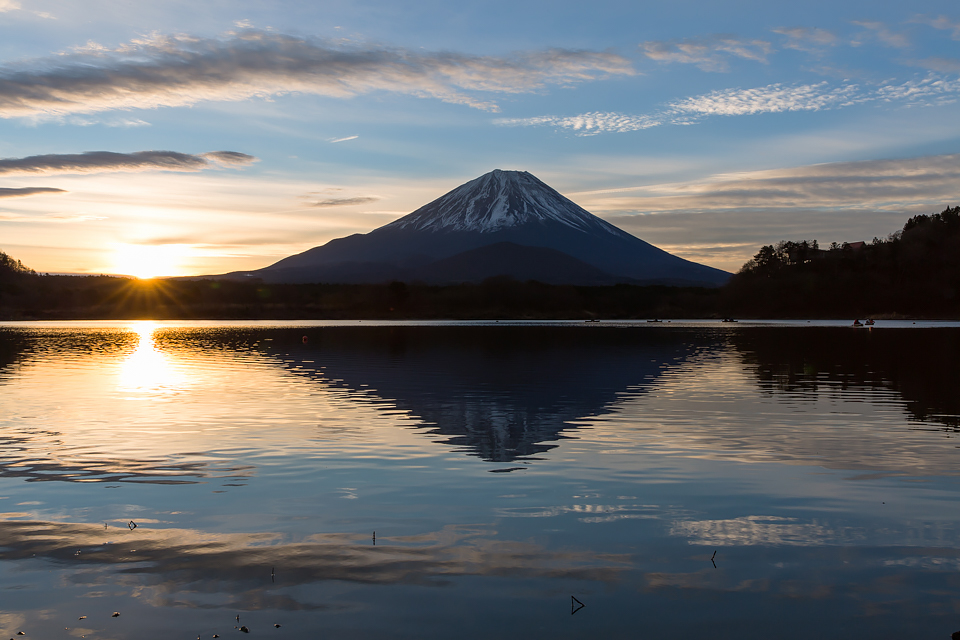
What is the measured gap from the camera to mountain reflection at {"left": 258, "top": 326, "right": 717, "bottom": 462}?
23.6m

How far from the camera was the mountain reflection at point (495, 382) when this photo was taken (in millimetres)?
23594

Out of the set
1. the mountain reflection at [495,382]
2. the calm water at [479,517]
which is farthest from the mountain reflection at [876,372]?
the mountain reflection at [495,382]

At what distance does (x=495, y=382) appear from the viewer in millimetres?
39406

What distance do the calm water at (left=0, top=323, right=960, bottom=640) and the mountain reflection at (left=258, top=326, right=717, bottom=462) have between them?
1.03ft

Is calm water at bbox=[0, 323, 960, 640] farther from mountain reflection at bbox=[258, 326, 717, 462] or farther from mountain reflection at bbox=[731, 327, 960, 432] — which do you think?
mountain reflection at bbox=[731, 327, 960, 432]

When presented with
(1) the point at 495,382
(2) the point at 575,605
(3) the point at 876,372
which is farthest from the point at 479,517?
(3) the point at 876,372

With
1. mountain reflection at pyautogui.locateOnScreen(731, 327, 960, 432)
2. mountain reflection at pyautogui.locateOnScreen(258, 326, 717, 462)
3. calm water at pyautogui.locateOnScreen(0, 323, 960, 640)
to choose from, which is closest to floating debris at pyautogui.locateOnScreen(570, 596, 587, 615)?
calm water at pyautogui.locateOnScreen(0, 323, 960, 640)

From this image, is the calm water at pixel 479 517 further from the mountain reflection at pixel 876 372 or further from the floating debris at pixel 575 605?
the mountain reflection at pixel 876 372

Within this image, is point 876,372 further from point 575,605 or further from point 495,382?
point 575,605

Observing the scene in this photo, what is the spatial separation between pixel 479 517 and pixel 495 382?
85.4 feet

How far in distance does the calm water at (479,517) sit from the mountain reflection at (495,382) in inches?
12.4

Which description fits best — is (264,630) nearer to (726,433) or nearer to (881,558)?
Result: (881,558)

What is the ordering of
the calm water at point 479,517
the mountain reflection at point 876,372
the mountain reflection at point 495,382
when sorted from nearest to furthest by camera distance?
the calm water at point 479,517 → the mountain reflection at point 495,382 → the mountain reflection at point 876,372

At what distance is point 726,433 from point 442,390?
15178mm
